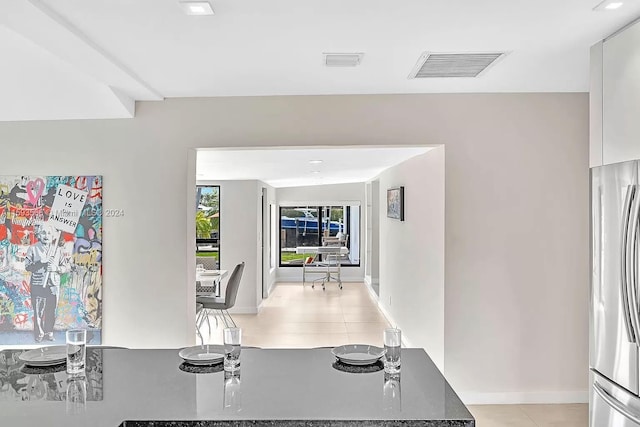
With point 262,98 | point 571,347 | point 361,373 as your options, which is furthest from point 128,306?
point 571,347

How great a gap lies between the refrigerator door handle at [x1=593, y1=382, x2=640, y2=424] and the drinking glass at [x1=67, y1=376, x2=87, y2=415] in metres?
2.43

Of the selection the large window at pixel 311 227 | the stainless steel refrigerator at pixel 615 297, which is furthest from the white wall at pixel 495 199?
the large window at pixel 311 227

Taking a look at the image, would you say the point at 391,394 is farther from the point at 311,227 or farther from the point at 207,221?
the point at 311,227

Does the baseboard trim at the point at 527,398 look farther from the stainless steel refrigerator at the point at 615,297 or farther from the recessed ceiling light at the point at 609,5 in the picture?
the recessed ceiling light at the point at 609,5

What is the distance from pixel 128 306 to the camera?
4.46m

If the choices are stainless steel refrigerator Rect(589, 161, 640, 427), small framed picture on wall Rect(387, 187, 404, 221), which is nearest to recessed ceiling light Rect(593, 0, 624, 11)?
stainless steel refrigerator Rect(589, 161, 640, 427)

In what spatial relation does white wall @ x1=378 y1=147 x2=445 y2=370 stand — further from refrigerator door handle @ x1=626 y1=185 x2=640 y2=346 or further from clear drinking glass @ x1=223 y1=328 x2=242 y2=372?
clear drinking glass @ x1=223 y1=328 x2=242 y2=372

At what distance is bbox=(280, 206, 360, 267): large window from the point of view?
13.7m

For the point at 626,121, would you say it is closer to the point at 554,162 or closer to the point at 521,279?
the point at 554,162

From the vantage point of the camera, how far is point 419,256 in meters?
5.75

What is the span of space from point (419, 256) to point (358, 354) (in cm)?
343

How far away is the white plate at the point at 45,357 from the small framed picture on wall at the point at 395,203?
497cm

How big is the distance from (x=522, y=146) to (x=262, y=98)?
2.10 m

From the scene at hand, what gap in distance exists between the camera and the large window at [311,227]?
13.7 meters
